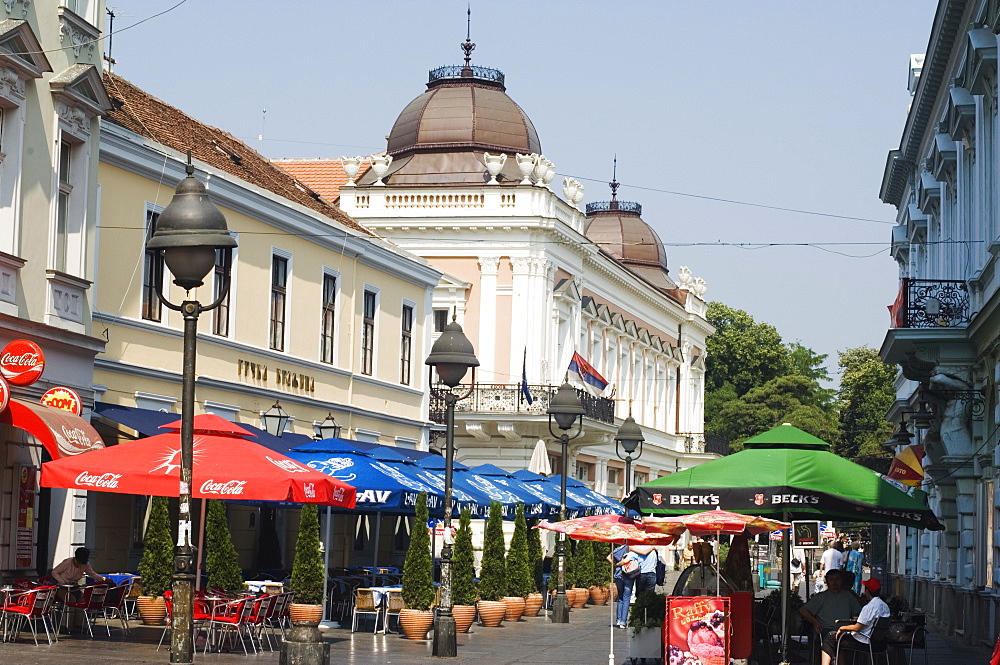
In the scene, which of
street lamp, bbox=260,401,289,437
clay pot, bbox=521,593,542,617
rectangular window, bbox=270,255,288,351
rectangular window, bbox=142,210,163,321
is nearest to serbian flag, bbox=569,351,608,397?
rectangular window, bbox=270,255,288,351

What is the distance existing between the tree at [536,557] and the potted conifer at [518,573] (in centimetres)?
176

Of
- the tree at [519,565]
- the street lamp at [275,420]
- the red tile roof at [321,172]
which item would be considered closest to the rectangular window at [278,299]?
the street lamp at [275,420]

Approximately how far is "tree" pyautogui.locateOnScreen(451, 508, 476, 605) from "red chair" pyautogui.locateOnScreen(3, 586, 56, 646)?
7.29 meters

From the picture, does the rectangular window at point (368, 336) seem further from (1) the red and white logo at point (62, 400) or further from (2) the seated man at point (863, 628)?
(2) the seated man at point (863, 628)

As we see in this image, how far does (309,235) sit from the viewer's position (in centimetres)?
3200

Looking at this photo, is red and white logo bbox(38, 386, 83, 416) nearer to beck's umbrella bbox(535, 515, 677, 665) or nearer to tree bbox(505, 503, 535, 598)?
beck's umbrella bbox(535, 515, 677, 665)

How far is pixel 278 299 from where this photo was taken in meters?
31.2

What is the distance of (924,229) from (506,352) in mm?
14383

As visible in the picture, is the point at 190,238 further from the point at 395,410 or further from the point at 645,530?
the point at 395,410

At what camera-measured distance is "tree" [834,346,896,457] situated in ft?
253

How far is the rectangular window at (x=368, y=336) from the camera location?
35.2m

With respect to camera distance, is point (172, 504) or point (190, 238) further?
point (172, 504)

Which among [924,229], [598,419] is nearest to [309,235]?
[924,229]

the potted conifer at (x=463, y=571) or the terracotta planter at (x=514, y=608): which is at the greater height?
the potted conifer at (x=463, y=571)
